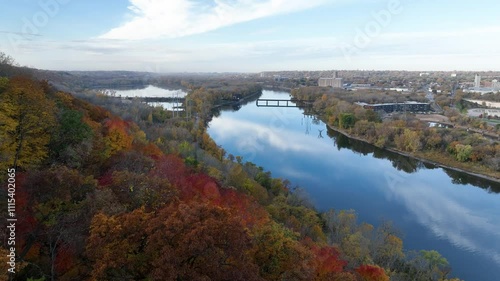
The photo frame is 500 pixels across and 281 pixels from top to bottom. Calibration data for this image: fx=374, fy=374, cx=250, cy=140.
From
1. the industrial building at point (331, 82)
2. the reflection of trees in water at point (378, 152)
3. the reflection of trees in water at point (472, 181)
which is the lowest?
the reflection of trees in water at point (472, 181)

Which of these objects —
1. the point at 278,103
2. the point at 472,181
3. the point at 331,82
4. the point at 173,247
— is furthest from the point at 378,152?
the point at 331,82

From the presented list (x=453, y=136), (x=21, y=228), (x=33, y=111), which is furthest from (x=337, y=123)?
(x=21, y=228)

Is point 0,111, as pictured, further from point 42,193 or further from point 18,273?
point 18,273

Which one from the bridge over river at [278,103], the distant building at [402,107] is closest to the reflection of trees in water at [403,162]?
the distant building at [402,107]

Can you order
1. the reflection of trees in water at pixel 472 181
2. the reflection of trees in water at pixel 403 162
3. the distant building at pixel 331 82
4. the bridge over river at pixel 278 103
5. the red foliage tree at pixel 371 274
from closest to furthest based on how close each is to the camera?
the red foliage tree at pixel 371 274, the reflection of trees in water at pixel 472 181, the reflection of trees in water at pixel 403 162, the bridge over river at pixel 278 103, the distant building at pixel 331 82

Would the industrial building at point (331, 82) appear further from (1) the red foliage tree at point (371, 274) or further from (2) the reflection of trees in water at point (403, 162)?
(1) the red foliage tree at point (371, 274)

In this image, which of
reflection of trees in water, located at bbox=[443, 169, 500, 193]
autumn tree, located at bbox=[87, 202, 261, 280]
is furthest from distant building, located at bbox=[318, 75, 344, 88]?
autumn tree, located at bbox=[87, 202, 261, 280]

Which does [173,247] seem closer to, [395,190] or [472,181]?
[395,190]

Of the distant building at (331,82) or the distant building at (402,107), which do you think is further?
the distant building at (331,82)
